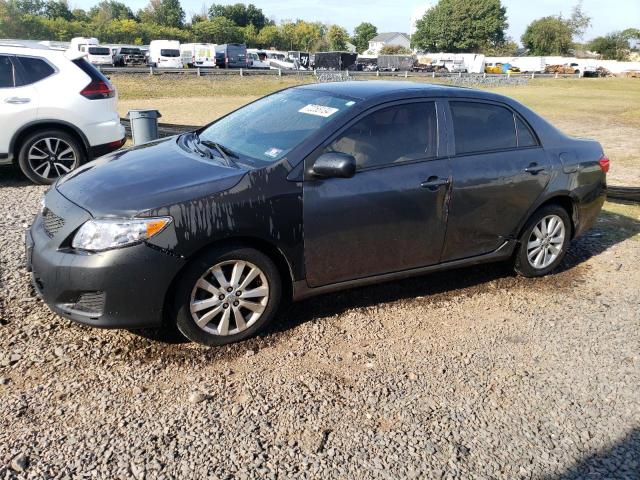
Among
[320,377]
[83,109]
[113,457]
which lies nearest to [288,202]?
[320,377]

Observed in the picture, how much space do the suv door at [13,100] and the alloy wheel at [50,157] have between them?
12.0 inches

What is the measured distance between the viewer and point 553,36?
10394 cm

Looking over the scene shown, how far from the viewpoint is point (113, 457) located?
2.76 m

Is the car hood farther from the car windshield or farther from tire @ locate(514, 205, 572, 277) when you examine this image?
tire @ locate(514, 205, 572, 277)

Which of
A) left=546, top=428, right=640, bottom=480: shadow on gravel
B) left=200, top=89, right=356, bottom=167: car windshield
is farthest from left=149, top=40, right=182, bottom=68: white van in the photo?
left=546, top=428, right=640, bottom=480: shadow on gravel

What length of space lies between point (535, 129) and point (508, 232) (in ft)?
3.12

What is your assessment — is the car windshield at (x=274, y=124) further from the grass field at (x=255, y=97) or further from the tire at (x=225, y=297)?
the grass field at (x=255, y=97)

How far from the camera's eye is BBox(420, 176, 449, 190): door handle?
169 inches

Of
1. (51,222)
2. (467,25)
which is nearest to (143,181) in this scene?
(51,222)

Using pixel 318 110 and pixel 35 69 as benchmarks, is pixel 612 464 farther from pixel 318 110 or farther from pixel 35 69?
pixel 35 69

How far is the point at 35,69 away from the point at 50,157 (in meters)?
1.12

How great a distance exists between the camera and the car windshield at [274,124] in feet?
13.3

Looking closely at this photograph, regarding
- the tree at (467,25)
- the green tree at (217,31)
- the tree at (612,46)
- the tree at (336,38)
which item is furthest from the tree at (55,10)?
the tree at (612,46)

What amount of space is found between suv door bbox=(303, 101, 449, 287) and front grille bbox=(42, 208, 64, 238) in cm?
156
